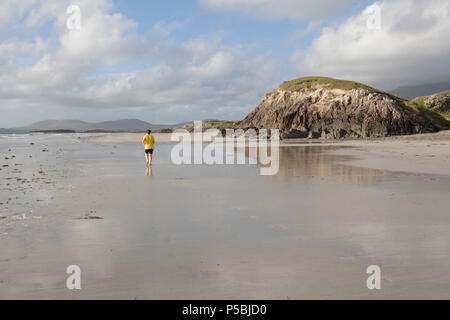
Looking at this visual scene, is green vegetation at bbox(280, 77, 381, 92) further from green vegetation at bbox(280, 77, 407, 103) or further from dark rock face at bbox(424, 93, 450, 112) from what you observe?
dark rock face at bbox(424, 93, 450, 112)

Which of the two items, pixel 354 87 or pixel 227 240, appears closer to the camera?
pixel 227 240

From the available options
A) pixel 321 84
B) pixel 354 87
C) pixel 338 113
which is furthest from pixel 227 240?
pixel 321 84

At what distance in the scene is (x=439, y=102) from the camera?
76.3 meters

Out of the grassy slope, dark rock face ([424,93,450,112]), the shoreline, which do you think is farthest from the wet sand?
dark rock face ([424,93,450,112])

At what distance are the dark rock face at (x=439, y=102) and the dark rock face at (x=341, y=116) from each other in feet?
61.6

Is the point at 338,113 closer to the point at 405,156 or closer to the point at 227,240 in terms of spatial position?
the point at 405,156

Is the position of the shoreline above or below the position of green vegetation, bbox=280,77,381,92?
below

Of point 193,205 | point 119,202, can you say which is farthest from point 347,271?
point 119,202

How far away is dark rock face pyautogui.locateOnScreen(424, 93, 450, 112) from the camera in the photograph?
75725 mm

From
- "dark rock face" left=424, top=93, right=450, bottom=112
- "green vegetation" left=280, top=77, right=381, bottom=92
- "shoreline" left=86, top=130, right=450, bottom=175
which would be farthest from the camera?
"dark rock face" left=424, top=93, right=450, bottom=112

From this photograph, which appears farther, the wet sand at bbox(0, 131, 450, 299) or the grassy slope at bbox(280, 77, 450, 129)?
the grassy slope at bbox(280, 77, 450, 129)

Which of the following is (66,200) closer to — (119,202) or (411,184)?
(119,202)

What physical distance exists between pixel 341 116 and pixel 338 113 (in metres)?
0.85

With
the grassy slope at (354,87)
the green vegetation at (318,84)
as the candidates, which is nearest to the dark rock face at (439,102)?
the grassy slope at (354,87)
